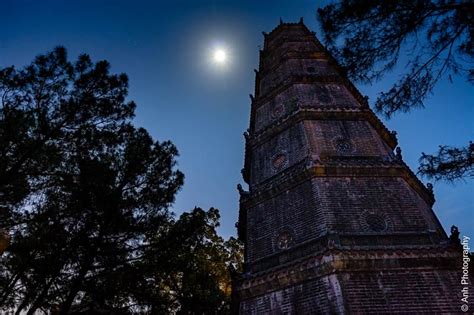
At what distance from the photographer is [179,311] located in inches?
663

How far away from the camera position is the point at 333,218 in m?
10.8

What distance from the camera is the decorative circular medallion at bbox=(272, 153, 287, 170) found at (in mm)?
14039

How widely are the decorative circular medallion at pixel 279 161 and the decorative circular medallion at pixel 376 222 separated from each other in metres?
4.20

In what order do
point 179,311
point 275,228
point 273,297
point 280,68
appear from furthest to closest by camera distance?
point 280,68
point 179,311
point 275,228
point 273,297

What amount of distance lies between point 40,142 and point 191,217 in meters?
4.66

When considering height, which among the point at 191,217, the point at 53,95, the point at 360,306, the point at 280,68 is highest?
the point at 280,68

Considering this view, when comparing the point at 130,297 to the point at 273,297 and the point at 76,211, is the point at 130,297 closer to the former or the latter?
the point at 76,211

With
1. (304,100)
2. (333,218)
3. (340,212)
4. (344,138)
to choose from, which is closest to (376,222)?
(340,212)

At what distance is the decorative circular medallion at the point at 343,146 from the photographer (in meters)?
13.2

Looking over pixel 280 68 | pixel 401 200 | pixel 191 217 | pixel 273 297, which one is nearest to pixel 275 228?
pixel 273 297

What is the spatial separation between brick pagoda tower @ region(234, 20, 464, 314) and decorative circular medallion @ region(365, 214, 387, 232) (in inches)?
1.5

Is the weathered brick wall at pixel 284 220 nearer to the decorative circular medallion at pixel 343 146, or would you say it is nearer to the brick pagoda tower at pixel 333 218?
the brick pagoda tower at pixel 333 218

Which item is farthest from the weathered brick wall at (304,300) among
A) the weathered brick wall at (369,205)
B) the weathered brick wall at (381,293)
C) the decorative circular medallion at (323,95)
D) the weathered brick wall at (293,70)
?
the weathered brick wall at (293,70)

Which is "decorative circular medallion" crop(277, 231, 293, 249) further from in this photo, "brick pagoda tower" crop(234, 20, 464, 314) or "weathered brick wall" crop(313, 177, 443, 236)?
"weathered brick wall" crop(313, 177, 443, 236)
